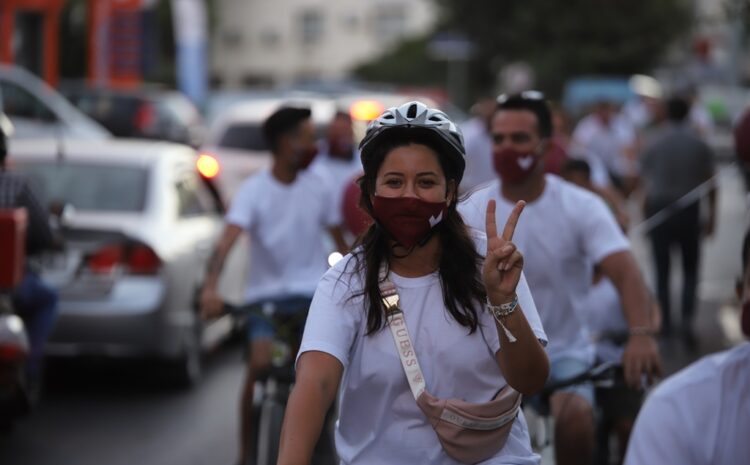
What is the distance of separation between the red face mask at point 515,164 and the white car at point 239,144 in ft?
29.7

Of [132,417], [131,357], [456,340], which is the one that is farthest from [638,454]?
[131,357]

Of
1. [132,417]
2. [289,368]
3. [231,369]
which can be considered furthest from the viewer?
[231,369]

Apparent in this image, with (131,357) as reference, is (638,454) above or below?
above

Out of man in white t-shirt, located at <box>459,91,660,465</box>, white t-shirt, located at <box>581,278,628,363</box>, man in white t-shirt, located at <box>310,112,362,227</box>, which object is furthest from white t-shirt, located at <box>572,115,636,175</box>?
man in white t-shirt, located at <box>459,91,660,465</box>

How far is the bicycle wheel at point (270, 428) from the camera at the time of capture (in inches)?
239

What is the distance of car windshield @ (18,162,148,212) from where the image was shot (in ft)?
32.3

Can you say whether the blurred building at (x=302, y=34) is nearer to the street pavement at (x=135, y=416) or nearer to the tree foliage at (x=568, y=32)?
the tree foliage at (x=568, y=32)

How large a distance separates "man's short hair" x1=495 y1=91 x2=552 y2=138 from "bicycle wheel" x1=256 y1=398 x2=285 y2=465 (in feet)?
5.19

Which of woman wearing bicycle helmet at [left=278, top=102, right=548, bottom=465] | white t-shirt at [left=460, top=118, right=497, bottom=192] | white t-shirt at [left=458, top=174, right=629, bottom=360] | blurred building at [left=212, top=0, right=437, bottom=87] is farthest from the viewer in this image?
blurred building at [left=212, top=0, right=437, bottom=87]

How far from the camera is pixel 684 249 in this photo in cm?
1277

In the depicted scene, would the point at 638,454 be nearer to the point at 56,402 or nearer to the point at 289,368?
A: the point at 289,368

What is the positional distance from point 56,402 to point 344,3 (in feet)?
252

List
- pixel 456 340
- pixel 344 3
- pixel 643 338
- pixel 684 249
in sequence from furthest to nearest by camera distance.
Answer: pixel 344 3 → pixel 684 249 → pixel 643 338 → pixel 456 340

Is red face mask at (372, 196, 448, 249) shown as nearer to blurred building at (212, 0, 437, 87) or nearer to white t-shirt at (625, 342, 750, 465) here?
white t-shirt at (625, 342, 750, 465)
